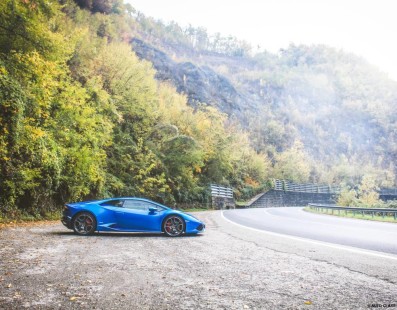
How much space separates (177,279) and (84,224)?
19.8 feet

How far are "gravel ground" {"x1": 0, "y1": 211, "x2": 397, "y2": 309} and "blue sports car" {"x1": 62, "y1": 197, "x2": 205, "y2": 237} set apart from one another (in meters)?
1.95

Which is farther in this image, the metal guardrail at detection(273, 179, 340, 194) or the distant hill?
the distant hill

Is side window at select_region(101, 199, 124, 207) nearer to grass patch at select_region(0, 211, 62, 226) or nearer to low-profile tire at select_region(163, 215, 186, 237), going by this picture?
low-profile tire at select_region(163, 215, 186, 237)

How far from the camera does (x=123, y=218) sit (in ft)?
33.5

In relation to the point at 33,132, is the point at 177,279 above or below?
below

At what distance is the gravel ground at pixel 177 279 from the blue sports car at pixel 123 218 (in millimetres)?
1948

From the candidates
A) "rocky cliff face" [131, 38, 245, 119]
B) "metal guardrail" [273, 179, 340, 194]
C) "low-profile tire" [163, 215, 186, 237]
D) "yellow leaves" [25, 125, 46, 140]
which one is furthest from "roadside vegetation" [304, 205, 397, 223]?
"rocky cliff face" [131, 38, 245, 119]

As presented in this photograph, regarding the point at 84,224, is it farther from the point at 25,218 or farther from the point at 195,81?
the point at 195,81

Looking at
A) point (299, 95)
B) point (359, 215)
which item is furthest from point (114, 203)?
point (299, 95)

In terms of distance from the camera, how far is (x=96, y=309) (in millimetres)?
3766

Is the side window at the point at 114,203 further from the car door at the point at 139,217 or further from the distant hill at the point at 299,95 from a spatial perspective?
the distant hill at the point at 299,95

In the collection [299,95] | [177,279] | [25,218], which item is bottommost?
[25,218]

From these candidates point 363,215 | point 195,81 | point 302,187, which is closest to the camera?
point 363,215

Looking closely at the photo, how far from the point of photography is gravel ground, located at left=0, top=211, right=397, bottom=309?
A: 4047 mm
